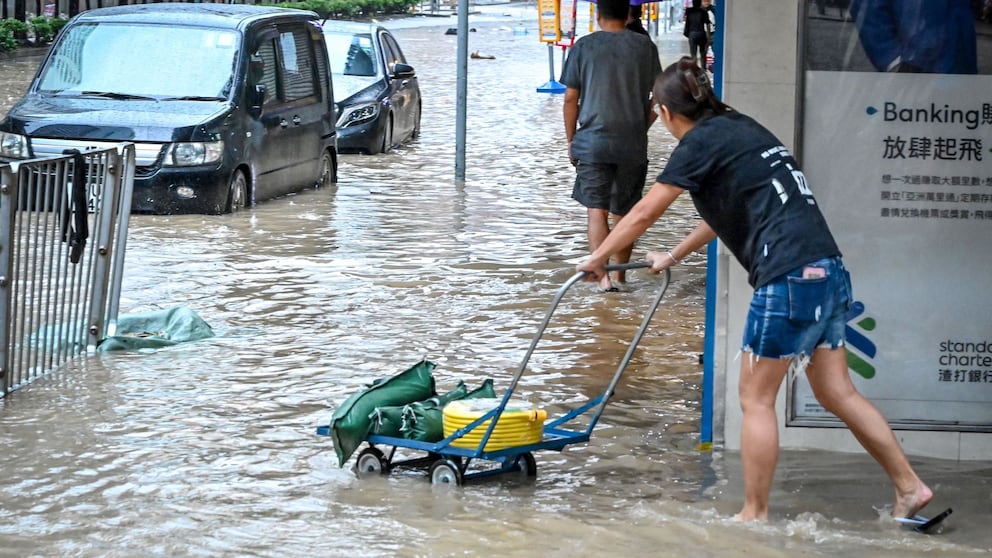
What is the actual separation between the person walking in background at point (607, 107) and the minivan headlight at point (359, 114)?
8376mm

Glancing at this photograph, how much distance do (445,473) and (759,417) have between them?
1311 millimetres

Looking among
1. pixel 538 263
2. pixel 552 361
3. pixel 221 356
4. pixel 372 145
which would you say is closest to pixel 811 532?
pixel 552 361

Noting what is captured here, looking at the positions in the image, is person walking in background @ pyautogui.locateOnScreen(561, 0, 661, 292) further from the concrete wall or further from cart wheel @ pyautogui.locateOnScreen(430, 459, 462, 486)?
cart wheel @ pyautogui.locateOnScreen(430, 459, 462, 486)

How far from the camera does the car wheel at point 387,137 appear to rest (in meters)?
18.8

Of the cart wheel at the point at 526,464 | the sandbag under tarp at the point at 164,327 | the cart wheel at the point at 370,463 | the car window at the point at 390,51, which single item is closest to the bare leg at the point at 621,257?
the sandbag under tarp at the point at 164,327

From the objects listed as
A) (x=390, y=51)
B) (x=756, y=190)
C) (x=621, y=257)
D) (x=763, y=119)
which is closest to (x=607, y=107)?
(x=621, y=257)

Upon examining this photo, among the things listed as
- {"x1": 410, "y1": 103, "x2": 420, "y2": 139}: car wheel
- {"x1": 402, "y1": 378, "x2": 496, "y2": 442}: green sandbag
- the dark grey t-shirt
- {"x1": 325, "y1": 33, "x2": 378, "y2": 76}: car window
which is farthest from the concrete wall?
{"x1": 410, "y1": 103, "x2": 420, "y2": 139}: car wheel

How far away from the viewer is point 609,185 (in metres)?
10.1

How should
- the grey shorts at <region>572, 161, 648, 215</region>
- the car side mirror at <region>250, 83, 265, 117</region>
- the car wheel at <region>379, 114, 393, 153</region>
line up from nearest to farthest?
1. the grey shorts at <region>572, 161, 648, 215</region>
2. the car side mirror at <region>250, 83, 265, 117</region>
3. the car wheel at <region>379, 114, 393, 153</region>

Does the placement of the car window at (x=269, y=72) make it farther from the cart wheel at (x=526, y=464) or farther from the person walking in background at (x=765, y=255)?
the person walking in background at (x=765, y=255)

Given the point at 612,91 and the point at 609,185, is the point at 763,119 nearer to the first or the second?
the point at 612,91

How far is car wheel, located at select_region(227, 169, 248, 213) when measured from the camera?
13.5 meters

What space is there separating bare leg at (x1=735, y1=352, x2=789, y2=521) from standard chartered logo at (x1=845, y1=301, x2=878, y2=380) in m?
1.12

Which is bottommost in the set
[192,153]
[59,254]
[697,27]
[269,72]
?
[59,254]
